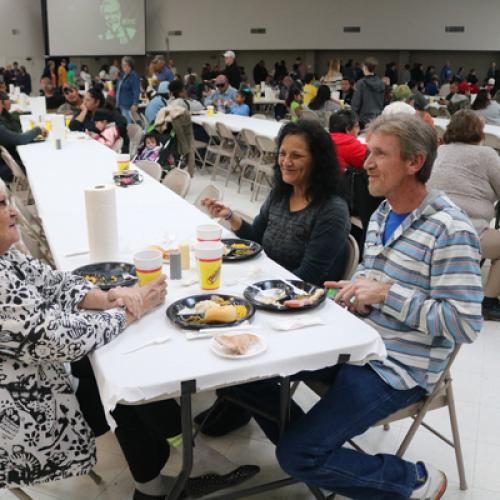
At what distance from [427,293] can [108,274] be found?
116 centimetres

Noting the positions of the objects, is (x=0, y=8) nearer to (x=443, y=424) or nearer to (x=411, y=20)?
(x=411, y=20)

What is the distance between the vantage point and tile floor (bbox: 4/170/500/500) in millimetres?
2154

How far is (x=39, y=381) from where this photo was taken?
1625 millimetres

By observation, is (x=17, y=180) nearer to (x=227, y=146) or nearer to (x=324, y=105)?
(x=227, y=146)

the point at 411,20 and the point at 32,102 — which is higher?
the point at 411,20

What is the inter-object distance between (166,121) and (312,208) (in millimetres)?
4066

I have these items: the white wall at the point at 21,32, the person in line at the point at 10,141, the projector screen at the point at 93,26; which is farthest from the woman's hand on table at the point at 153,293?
the white wall at the point at 21,32

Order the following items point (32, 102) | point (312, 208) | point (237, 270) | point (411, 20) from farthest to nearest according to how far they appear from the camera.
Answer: point (411, 20), point (32, 102), point (312, 208), point (237, 270)

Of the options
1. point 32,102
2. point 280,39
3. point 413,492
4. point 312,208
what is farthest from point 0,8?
point 413,492

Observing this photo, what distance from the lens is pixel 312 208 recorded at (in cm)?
252

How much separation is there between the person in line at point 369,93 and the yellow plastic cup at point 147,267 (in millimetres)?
6176

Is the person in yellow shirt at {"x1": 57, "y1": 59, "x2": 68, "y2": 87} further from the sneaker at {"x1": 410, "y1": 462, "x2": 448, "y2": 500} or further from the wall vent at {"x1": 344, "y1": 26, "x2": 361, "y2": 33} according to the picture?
the sneaker at {"x1": 410, "y1": 462, "x2": 448, "y2": 500}

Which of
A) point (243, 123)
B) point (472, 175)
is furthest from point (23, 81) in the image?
point (472, 175)

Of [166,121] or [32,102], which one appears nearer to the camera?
[166,121]
